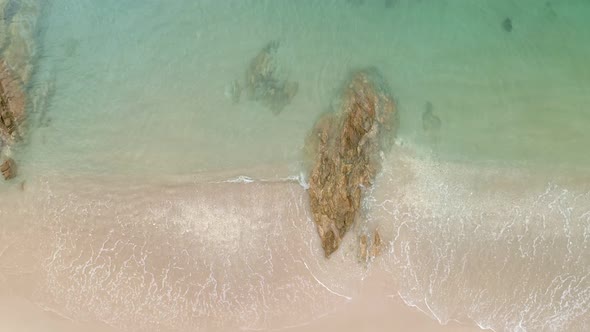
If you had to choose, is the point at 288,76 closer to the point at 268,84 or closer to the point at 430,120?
the point at 268,84

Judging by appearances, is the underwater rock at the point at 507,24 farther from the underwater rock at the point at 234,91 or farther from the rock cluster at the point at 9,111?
the rock cluster at the point at 9,111

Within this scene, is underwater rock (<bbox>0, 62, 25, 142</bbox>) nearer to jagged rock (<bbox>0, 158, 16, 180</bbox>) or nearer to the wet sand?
jagged rock (<bbox>0, 158, 16, 180</bbox>)

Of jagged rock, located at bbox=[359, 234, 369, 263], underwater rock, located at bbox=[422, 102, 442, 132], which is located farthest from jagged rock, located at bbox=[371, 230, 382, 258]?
underwater rock, located at bbox=[422, 102, 442, 132]

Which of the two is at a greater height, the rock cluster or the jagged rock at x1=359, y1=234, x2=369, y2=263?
the rock cluster

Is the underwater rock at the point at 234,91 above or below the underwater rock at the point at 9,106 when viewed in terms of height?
above

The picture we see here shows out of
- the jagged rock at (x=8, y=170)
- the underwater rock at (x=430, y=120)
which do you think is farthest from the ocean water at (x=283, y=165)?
the jagged rock at (x=8, y=170)

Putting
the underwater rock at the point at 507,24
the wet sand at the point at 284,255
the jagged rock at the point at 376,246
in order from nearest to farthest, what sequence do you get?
the wet sand at the point at 284,255 < the jagged rock at the point at 376,246 < the underwater rock at the point at 507,24

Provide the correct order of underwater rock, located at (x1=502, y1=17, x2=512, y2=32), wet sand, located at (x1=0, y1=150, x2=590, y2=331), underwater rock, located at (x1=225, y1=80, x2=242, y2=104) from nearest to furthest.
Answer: wet sand, located at (x1=0, y1=150, x2=590, y2=331) → underwater rock, located at (x1=225, y1=80, x2=242, y2=104) → underwater rock, located at (x1=502, y1=17, x2=512, y2=32)
